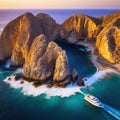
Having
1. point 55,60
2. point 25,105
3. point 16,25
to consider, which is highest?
point 16,25

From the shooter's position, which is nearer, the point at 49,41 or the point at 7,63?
the point at 7,63

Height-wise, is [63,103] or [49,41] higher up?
[49,41]

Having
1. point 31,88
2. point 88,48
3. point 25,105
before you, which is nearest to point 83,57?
point 88,48

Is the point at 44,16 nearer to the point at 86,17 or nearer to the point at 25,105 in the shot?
the point at 86,17

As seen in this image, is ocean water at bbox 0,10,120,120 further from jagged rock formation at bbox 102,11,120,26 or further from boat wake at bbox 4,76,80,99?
jagged rock formation at bbox 102,11,120,26

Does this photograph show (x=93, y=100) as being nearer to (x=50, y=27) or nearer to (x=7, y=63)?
(x=7, y=63)

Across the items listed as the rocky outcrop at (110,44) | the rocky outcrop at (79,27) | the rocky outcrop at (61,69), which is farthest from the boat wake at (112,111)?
the rocky outcrop at (79,27)

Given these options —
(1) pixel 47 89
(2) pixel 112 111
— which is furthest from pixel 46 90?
(2) pixel 112 111
